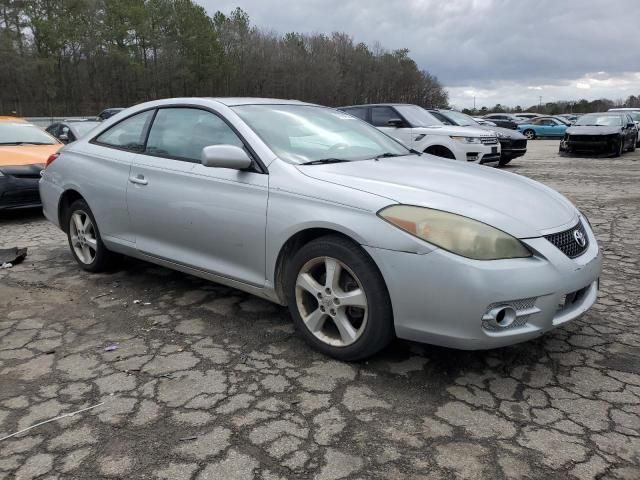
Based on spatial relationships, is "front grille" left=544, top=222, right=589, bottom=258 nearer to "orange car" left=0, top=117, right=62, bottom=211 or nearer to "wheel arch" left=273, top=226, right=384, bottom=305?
"wheel arch" left=273, top=226, right=384, bottom=305

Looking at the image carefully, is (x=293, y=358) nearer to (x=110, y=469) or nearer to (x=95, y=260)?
(x=110, y=469)

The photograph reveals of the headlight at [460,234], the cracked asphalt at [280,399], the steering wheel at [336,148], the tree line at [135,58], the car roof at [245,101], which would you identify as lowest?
the cracked asphalt at [280,399]

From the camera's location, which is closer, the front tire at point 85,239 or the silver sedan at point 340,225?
the silver sedan at point 340,225

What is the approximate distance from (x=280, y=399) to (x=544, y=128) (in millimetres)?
31994

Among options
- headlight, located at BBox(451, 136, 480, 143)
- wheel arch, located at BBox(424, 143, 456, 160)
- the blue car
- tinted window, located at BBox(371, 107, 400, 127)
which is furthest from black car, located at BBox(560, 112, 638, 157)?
the blue car

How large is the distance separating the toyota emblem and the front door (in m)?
1.77

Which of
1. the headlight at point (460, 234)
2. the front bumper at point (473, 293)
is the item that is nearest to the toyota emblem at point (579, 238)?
the front bumper at point (473, 293)

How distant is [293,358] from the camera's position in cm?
310

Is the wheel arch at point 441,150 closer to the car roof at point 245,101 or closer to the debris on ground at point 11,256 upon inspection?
the car roof at point 245,101

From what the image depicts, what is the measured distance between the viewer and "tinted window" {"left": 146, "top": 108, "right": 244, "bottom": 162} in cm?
360

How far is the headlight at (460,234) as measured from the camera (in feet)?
8.32

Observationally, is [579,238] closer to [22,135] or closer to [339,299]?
[339,299]

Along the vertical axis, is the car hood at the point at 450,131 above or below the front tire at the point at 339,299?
above

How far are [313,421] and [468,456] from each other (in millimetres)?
703
